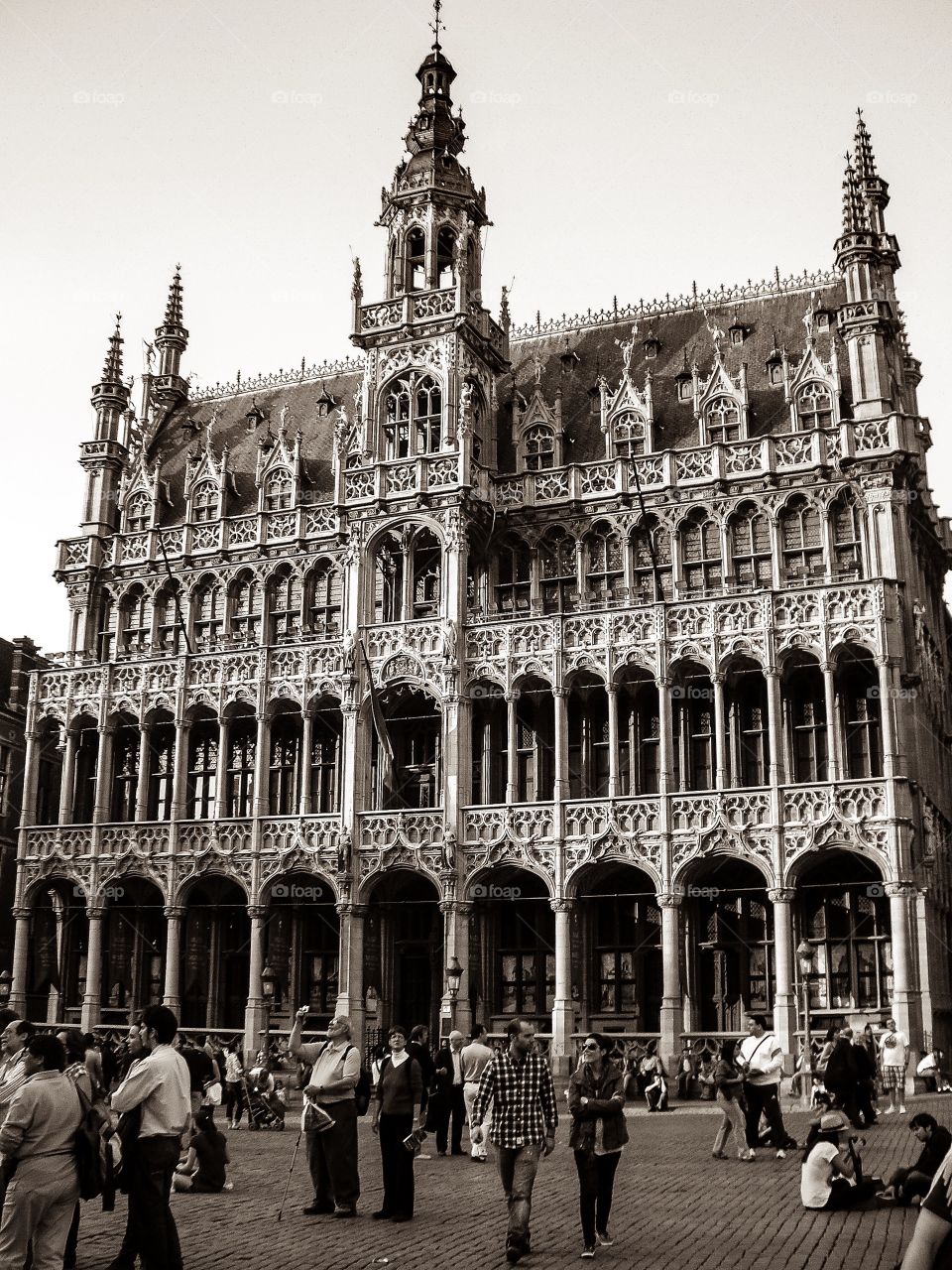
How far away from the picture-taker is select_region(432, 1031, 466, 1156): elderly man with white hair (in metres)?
21.4

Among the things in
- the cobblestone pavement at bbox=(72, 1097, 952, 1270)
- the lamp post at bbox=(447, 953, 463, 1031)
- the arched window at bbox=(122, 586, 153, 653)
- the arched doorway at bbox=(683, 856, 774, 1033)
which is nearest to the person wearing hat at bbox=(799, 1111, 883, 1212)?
the cobblestone pavement at bbox=(72, 1097, 952, 1270)

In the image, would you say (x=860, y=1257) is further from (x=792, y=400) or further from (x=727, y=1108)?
(x=792, y=400)

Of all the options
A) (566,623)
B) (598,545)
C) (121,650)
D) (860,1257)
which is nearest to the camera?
(860,1257)

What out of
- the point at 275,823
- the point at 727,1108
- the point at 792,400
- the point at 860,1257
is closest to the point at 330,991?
the point at 275,823

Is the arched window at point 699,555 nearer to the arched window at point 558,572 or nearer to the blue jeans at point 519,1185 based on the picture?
the arched window at point 558,572

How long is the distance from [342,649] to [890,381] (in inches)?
713

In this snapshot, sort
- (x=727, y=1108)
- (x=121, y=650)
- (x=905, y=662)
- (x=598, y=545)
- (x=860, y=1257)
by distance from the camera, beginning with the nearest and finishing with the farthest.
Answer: (x=860, y=1257), (x=727, y=1108), (x=905, y=662), (x=598, y=545), (x=121, y=650)

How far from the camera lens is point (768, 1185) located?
17.2 meters

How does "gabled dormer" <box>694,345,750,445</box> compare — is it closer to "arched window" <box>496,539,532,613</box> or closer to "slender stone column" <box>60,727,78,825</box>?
"arched window" <box>496,539,532,613</box>

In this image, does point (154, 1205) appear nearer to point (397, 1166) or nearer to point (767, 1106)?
point (397, 1166)

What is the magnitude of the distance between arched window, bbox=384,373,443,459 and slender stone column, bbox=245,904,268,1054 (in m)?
14.9

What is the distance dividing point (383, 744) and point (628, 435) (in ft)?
40.4

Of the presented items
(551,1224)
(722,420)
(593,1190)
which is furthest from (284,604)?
(593,1190)

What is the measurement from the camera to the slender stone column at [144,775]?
45.6m
